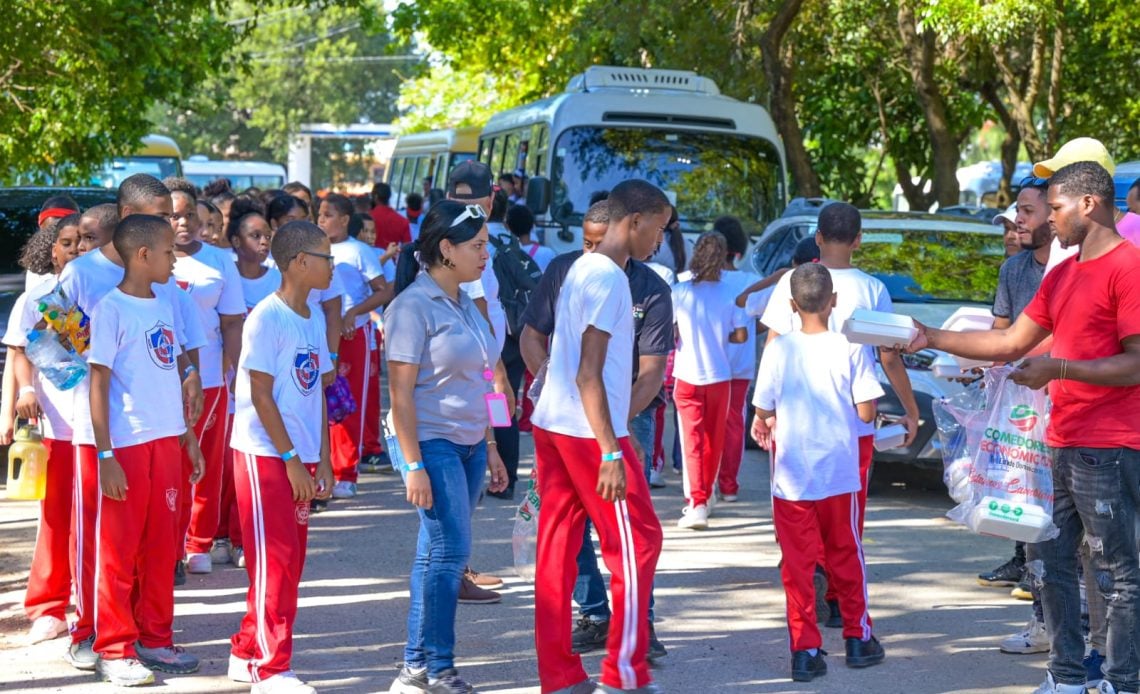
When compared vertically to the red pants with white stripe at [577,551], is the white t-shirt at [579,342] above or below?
above

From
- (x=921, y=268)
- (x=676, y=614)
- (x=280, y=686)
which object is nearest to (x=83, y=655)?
(x=280, y=686)

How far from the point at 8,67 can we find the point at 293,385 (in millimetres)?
9239

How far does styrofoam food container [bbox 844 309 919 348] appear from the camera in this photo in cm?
564

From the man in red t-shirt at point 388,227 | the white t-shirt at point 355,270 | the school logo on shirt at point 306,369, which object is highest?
the man in red t-shirt at point 388,227

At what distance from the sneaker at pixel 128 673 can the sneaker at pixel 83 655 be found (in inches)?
6.2

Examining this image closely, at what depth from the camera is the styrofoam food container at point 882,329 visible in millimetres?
5641

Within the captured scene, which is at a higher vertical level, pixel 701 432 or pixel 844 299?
pixel 844 299

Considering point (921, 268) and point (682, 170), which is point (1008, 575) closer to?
point (921, 268)

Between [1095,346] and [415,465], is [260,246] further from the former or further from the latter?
[1095,346]

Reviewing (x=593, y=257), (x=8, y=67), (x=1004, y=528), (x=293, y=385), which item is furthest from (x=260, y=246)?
(x=8, y=67)

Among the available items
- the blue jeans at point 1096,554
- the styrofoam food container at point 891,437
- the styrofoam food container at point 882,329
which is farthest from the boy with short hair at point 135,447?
the blue jeans at point 1096,554

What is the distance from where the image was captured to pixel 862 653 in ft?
20.8

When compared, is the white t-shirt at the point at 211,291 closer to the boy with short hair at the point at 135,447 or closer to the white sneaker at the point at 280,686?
the boy with short hair at the point at 135,447

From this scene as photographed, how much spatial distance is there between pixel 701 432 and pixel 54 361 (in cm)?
411
